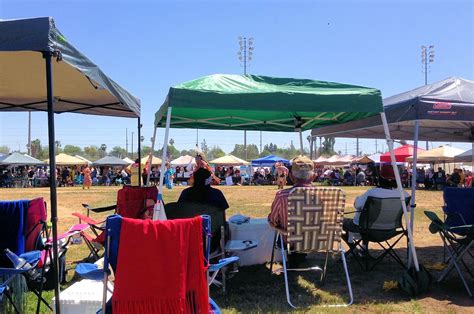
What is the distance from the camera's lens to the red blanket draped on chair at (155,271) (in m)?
2.62

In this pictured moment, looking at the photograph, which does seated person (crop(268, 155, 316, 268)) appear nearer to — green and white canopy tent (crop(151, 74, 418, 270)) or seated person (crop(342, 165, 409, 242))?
green and white canopy tent (crop(151, 74, 418, 270))

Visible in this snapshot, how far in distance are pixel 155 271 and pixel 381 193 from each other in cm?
338

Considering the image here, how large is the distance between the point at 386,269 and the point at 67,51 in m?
4.38

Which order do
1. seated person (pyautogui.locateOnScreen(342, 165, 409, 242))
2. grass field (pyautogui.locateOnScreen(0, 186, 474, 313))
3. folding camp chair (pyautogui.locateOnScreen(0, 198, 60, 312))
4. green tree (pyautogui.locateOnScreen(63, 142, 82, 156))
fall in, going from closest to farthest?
1. folding camp chair (pyautogui.locateOnScreen(0, 198, 60, 312))
2. grass field (pyautogui.locateOnScreen(0, 186, 474, 313))
3. seated person (pyautogui.locateOnScreen(342, 165, 409, 242))
4. green tree (pyautogui.locateOnScreen(63, 142, 82, 156))

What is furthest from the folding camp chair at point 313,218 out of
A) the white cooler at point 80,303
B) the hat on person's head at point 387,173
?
the white cooler at point 80,303

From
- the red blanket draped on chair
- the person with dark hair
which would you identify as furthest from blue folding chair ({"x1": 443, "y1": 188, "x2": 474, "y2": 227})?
the red blanket draped on chair

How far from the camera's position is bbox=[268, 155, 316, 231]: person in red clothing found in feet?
14.4

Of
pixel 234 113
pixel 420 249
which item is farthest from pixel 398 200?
pixel 234 113

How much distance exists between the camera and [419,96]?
480cm

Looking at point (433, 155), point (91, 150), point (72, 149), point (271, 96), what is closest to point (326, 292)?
point (271, 96)

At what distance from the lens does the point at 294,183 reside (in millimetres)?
4555

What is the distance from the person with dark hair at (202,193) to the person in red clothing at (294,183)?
1.85 ft

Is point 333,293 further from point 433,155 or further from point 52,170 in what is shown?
point 433,155

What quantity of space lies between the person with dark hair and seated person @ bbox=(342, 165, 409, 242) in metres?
1.68
